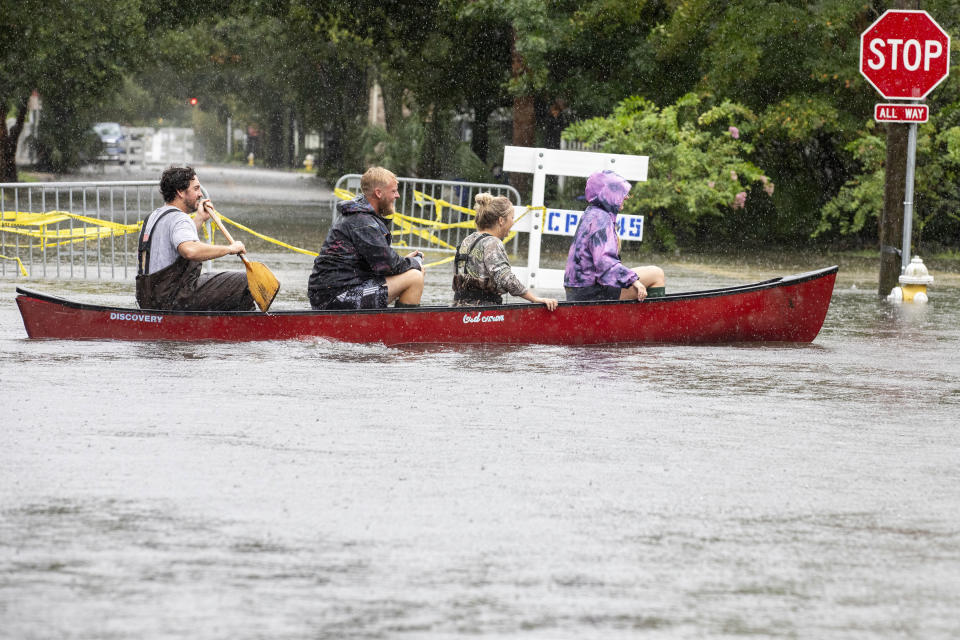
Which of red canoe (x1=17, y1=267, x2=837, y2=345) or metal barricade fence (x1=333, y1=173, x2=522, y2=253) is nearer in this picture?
red canoe (x1=17, y1=267, x2=837, y2=345)

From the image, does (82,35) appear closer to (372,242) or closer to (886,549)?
(372,242)

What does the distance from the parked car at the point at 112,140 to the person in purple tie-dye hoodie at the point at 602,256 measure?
70.1 meters

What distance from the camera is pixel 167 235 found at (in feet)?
36.9

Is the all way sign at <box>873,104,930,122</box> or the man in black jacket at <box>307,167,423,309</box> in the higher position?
the all way sign at <box>873,104,930,122</box>

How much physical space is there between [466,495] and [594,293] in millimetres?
6003

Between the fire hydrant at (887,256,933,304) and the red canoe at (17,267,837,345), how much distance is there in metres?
4.93

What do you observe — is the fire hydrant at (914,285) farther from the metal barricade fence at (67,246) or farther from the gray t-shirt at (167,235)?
the gray t-shirt at (167,235)

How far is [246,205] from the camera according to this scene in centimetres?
3966

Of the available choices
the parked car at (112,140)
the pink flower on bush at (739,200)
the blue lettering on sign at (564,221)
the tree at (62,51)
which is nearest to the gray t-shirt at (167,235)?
the blue lettering on sign at (564,221)

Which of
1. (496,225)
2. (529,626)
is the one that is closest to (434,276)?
(496,225)

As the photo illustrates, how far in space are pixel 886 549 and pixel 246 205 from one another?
115 feet

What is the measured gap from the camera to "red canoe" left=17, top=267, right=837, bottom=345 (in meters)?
11.1

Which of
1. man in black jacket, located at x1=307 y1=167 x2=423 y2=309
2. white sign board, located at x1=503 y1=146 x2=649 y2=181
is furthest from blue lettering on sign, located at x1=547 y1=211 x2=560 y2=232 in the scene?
man in black jacket, located at x1=307 y1=167 x2=423 y2=309

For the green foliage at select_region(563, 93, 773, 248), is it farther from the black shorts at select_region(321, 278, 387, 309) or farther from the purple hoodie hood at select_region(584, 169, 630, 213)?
the black shorts at select_region(321, 278, 387, 309)
